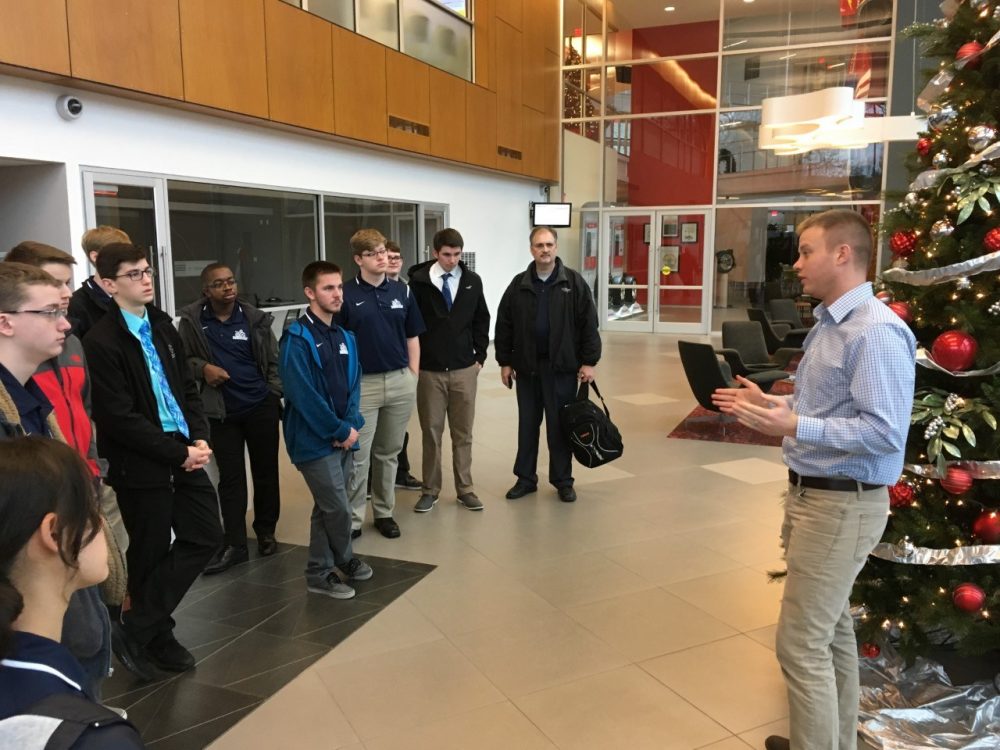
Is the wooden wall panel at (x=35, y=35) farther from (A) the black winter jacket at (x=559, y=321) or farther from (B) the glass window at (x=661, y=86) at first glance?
(B) the glass window at (x=661, y=86)

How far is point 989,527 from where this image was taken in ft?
8.54

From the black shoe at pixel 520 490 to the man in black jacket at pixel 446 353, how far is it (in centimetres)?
31

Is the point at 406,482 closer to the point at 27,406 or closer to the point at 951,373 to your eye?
the point at 27,406

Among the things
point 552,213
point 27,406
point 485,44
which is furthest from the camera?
point 552,213

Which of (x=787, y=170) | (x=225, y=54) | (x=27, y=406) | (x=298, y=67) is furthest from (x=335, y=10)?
(x=787, y=170)

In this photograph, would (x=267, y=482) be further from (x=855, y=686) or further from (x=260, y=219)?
(x=260, y=219)

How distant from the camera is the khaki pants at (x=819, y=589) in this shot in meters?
2.12

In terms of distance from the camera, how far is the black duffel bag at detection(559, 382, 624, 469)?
16.4ft

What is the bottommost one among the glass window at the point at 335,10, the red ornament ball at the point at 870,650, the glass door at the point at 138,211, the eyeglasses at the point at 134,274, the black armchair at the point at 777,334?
the red ornament ball at the point at 870,650

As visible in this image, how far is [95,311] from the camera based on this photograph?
3277mm

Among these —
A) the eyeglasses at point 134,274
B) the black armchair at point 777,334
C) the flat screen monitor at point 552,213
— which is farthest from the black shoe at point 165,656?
the flat screen monitor at point 552,213

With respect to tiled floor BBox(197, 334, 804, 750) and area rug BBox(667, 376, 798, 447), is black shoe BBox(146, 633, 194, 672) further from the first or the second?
area rug BBox(667, 376, 798, 447)

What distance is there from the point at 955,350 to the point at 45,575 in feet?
8.72

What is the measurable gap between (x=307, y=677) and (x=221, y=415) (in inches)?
66.3
